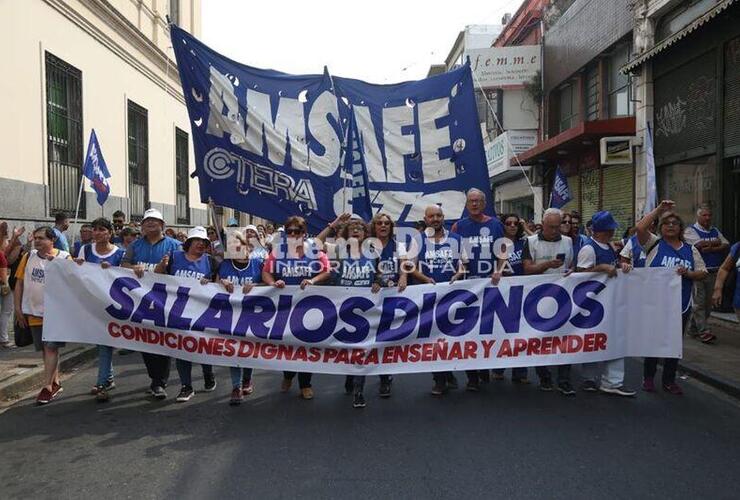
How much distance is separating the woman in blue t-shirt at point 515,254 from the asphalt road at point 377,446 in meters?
0.29

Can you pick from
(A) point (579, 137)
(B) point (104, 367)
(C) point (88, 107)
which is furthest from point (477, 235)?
(C) point (88, 107)

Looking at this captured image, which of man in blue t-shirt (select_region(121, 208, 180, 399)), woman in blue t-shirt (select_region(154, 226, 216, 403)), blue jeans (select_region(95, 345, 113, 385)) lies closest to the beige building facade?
man in blue t-shirt (select_region(121, 208, 180, 399))

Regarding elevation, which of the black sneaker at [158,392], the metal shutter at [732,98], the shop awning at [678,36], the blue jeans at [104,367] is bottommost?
the black sneaker at [158,392]

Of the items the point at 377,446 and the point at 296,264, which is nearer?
the point at 377,446

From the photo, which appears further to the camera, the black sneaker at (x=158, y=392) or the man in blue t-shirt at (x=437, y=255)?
the man in blue t-shirt at (x=437, y=255)

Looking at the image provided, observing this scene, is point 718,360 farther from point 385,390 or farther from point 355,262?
point 355,262

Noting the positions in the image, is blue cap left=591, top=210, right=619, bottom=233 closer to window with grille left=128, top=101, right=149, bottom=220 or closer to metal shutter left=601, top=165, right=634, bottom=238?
metal shutter left=601, top=165, right=634, bottom=238

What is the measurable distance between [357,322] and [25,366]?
3978 mm

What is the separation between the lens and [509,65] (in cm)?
2039

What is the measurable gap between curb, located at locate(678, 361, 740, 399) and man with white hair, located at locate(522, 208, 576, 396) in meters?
1.55

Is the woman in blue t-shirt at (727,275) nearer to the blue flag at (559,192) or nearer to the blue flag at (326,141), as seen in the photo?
the blue flag at (326,141)

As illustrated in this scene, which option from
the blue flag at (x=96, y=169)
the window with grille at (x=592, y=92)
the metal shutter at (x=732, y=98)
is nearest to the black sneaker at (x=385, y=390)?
the blue flag at (x=96, y=169)

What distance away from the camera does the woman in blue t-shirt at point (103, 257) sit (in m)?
5.90

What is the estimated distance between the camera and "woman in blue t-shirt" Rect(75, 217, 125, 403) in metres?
5.90
